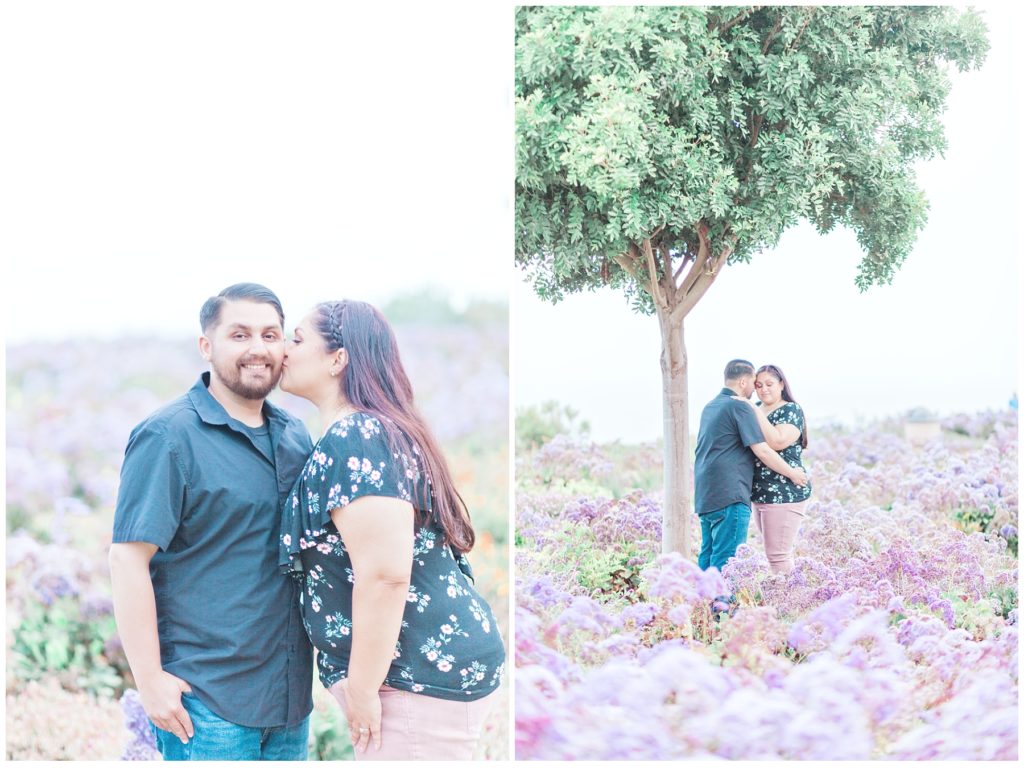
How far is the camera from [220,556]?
230cm

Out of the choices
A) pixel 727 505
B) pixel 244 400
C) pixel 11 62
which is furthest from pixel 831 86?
pixel 11 62

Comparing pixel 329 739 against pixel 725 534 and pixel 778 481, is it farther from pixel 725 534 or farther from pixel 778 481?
pixel 778 481

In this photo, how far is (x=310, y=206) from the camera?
2861mm

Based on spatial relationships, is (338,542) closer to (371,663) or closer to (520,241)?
(371,663)

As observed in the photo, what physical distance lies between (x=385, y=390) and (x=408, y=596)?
1.85 ft

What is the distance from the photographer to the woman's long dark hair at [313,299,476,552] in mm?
2238

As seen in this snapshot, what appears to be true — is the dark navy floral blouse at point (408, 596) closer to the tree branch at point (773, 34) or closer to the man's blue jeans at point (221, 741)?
the man's blue jeans at point (221, 741)

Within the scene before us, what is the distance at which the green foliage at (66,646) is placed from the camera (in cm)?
298

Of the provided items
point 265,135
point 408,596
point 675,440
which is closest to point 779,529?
point 675,440

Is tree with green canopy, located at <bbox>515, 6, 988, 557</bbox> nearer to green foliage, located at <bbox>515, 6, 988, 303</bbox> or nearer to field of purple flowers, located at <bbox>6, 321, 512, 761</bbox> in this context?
green foliage, located at <bbox>515, 6, 988, 303</bbox>

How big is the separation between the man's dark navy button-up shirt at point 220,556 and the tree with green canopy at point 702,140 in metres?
1.06

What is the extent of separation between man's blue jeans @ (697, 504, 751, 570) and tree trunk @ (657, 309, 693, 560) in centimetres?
7

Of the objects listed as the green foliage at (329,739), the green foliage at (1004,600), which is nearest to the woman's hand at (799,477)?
the green foliage at (1004,600)
